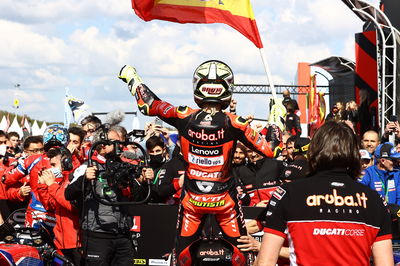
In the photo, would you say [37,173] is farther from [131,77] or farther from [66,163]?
[131,77]

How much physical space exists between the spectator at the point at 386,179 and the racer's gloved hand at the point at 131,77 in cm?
296

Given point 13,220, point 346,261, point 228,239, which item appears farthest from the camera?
point 13,220

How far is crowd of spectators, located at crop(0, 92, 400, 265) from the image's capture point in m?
6.63

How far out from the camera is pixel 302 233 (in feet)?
12.0

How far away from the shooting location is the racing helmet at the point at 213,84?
668cm

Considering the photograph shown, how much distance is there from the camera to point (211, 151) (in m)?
6.59

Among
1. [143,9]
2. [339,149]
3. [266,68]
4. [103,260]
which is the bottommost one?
[103,260]

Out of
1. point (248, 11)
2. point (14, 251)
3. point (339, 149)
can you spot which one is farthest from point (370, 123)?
point (339, 149)

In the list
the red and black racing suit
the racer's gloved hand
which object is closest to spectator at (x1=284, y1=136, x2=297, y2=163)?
the racer's gloved hand

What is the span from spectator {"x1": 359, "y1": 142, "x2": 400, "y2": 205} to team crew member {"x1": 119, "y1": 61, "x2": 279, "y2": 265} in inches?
87.0

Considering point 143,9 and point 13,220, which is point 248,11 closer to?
point 143,9

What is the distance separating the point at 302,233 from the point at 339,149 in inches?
18.5

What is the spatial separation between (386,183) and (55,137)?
385cm

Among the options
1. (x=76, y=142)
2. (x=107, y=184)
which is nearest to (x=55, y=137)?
(x=76, y=142)
